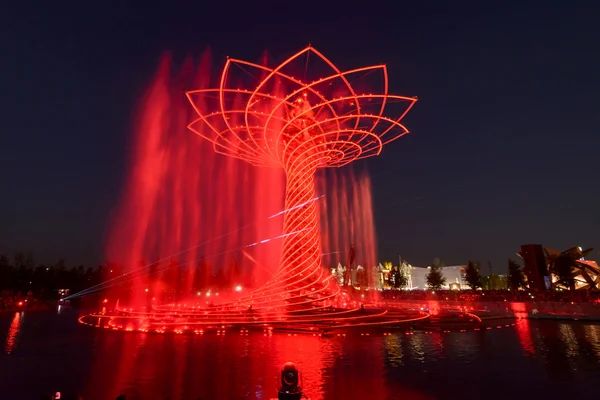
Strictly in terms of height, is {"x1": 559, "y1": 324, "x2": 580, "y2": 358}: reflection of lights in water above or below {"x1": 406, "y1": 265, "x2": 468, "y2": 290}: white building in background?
below

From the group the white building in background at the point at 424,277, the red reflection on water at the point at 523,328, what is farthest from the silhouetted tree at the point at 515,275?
the white building in background at the point at 424,277

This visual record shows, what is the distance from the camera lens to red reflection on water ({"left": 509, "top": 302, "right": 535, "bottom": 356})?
1545cm

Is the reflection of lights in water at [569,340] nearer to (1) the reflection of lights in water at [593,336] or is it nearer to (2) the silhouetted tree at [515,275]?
(1) the reflection of lights in water at [593,336]

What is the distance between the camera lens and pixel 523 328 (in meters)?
22.4

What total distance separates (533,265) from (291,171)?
34956 mm

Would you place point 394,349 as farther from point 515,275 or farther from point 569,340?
point 515,275

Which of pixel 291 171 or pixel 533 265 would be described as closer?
pixel 291 171

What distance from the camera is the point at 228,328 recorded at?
22.0 metres

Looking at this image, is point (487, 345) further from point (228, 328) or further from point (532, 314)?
point (532, 314)

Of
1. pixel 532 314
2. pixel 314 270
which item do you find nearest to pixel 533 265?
pixel 532 314

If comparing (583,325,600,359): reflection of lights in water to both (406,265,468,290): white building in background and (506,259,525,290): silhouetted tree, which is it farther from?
(406,265,468,290): white building in background

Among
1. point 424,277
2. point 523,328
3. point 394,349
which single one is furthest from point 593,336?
point 424,277

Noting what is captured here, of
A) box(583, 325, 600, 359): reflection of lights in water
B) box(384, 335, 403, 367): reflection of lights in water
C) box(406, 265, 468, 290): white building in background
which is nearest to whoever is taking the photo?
box(384, 335, 403, 367): reflection of lights in water

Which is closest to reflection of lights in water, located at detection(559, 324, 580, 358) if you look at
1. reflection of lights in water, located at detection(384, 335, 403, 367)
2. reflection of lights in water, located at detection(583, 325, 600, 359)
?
reflection of lights in water, located at detection(583, 325, 600, 359)
